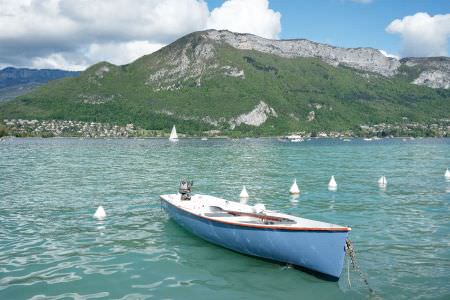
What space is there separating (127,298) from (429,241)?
1501 cm

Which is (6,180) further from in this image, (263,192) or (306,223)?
(306,223)

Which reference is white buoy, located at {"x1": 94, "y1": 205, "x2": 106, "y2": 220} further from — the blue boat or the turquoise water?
the blue boat

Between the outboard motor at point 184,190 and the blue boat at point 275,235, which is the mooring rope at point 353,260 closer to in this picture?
the blue boat at point 275,235

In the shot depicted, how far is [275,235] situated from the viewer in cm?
1647

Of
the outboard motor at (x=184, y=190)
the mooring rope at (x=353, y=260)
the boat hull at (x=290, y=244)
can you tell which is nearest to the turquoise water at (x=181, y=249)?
the mooring rope at (x=353, y=260)

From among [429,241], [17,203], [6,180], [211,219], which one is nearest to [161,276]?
[211,219]

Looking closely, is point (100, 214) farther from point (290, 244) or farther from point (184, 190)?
point (290, 244)

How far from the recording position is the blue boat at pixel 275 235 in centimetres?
1527

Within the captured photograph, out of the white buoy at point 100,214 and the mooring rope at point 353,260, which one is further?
the white buoy at point 100,214

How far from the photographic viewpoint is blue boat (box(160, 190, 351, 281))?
50.1ft

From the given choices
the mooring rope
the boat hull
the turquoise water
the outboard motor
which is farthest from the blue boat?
the outboard motor

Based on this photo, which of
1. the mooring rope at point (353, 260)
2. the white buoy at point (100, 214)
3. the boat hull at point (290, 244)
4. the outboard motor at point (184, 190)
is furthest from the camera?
the white buoy at point (100, 214)

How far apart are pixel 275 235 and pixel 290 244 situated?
26.6 inches

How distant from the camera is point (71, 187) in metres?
41.6
